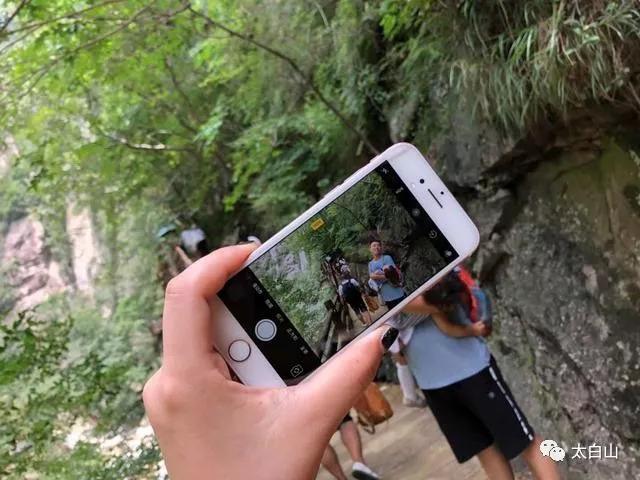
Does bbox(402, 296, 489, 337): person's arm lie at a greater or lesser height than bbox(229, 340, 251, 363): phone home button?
lesser

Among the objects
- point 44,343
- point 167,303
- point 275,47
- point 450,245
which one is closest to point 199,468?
point 167,303

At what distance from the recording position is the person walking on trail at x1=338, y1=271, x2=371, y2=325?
1.36 meters

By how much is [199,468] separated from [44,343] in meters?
2.48

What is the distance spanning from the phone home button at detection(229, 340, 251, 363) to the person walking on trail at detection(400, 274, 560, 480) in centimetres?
126

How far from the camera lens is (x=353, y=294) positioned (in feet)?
4.56

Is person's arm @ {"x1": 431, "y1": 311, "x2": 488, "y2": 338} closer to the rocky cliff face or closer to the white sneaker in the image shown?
the rocky cliff face

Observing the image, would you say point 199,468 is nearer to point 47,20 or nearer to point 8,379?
point 8,379

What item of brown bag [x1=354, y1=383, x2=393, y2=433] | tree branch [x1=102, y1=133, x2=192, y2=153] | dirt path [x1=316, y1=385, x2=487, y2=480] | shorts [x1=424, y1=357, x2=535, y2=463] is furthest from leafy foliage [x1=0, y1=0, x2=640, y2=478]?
dirt path [x1=316, y1=385, x2=487, y2=480]

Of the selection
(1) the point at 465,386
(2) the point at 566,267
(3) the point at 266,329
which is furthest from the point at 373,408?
(3) the point at 266,329

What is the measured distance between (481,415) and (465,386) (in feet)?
0.48

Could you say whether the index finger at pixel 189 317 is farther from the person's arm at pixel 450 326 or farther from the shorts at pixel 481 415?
the shorts at pixel 481 415

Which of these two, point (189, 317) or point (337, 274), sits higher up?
point (189, 317)

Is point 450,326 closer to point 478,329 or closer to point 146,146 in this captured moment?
point 478,329

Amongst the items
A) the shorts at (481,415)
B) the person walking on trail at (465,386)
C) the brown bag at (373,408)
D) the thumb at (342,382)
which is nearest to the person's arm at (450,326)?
the person walking on trail at (465,386)
